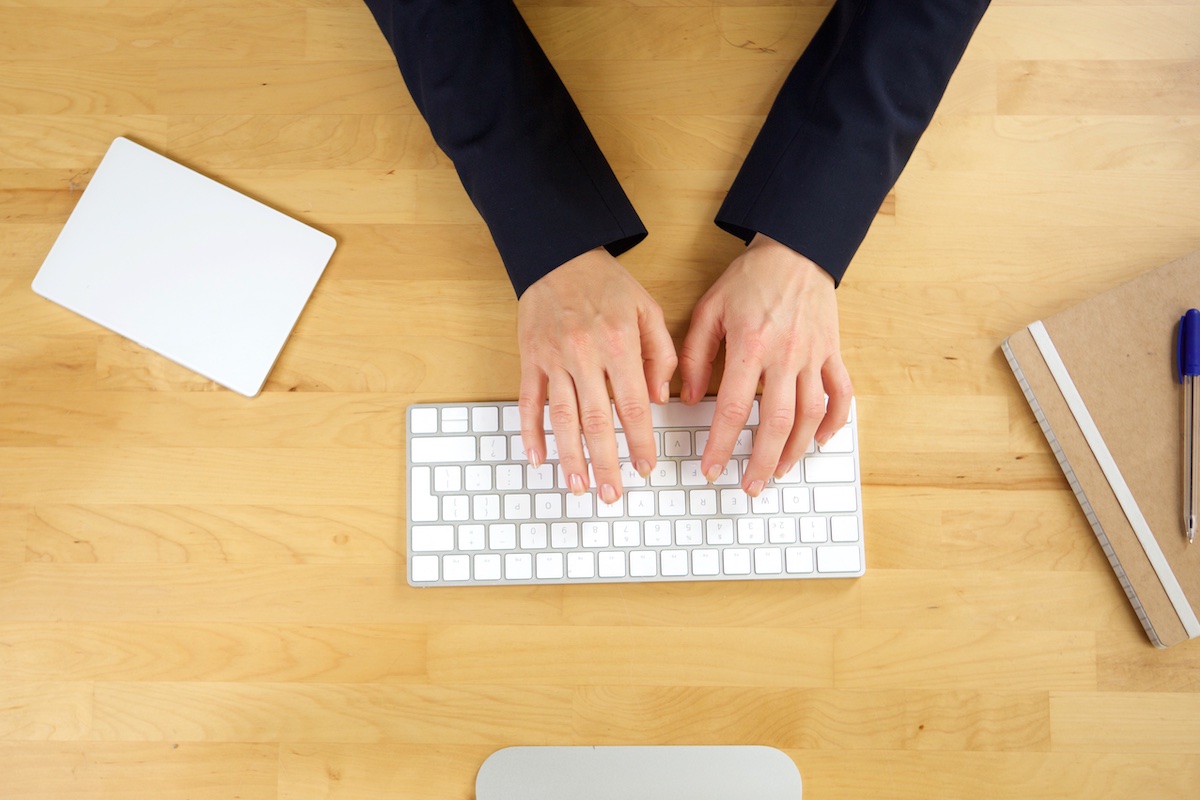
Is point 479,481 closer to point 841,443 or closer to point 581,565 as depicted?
point 581,565

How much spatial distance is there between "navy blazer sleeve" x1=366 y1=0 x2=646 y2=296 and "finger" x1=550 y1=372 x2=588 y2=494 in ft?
0.32

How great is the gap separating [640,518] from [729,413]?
127 millimetres

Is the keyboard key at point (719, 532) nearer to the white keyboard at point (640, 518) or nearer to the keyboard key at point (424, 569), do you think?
the white keyboard at point (640, 518)

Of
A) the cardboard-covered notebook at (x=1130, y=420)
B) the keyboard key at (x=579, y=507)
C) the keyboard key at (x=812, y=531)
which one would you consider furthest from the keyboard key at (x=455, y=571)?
the cardboard-covered notebook at (x=1130, y=420)

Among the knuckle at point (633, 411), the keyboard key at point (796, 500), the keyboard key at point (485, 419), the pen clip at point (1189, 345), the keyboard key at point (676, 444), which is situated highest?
the pen clip at point (1189, 345)

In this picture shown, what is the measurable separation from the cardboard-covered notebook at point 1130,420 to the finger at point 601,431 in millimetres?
390

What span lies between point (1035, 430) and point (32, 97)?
103 centimetres

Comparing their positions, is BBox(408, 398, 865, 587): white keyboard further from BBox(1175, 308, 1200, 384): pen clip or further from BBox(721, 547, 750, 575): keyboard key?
BBox(1175, 308, 1200, 384): pen clip

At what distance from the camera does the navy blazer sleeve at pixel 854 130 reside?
683 millimetres

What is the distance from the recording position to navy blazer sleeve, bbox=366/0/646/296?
68cm

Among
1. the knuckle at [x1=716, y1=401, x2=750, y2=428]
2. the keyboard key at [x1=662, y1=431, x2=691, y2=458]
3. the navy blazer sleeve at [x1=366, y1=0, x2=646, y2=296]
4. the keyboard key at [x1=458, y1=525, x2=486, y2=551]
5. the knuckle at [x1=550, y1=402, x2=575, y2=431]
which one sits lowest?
the keyboard key at [x1=458, y1=525, x2=486, y2=551]

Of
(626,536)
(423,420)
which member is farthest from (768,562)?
(423,420)

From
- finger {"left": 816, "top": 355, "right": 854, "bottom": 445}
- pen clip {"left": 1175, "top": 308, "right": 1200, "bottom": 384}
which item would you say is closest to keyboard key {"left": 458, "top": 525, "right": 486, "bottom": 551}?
finger {"left": 816, "top": 355, "right": 854, "bottom": 445}

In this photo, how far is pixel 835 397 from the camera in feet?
2.27
